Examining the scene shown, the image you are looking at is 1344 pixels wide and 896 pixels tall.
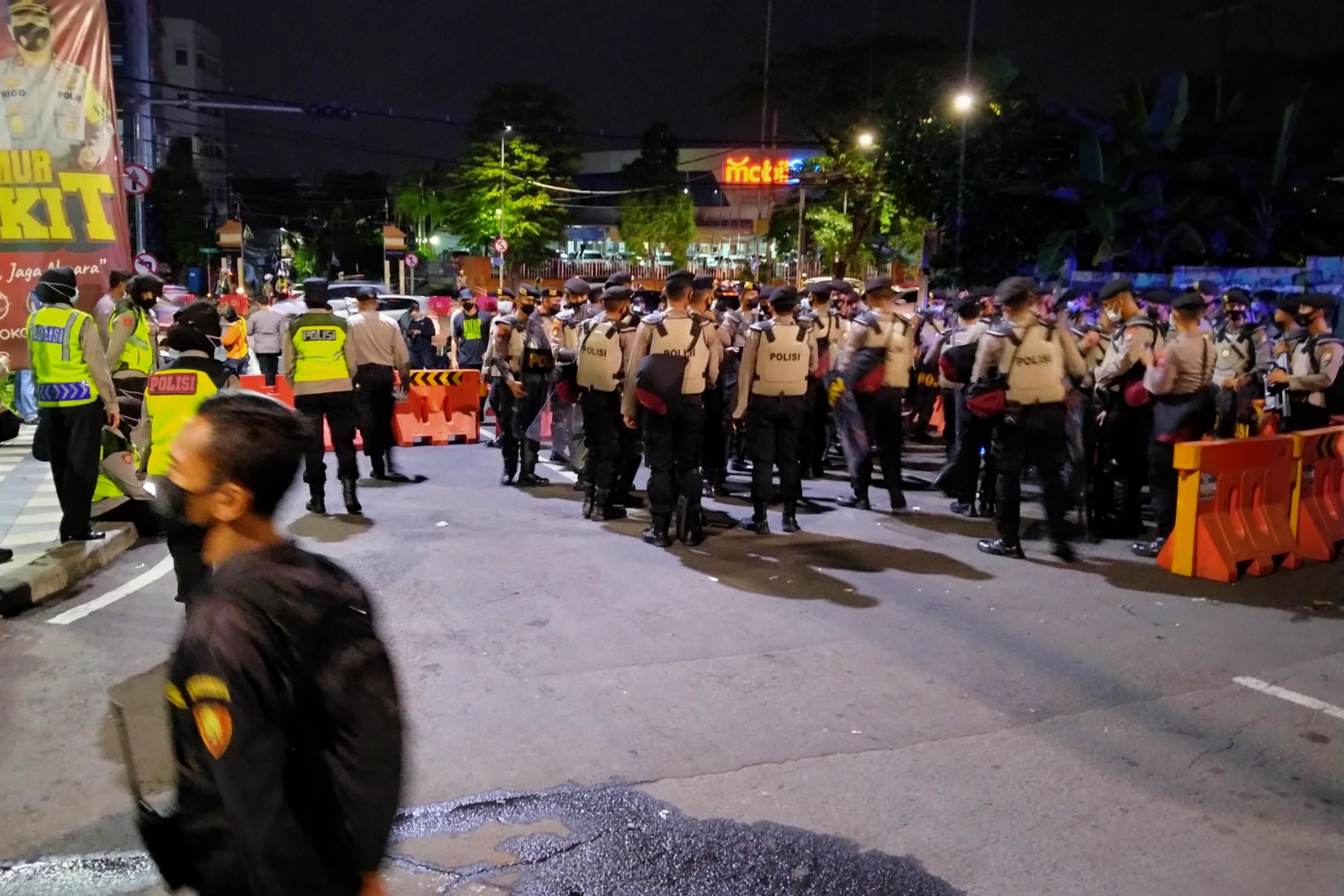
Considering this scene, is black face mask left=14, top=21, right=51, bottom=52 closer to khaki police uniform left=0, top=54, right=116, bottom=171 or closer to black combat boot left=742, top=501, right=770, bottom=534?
khaki police uniform left=0, top=54, right=116, bottom=171

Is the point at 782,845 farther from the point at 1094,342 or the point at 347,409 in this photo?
the point at 1094,342

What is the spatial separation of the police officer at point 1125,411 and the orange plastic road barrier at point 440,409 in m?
7.84

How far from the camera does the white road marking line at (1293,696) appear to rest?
5.48 metres

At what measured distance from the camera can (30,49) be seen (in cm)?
1099

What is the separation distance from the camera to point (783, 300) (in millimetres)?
8805

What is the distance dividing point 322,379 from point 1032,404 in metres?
5.77

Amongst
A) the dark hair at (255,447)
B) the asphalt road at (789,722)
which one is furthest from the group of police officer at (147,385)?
the dark hair at (255,447)

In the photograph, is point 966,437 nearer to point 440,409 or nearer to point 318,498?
point 318,498

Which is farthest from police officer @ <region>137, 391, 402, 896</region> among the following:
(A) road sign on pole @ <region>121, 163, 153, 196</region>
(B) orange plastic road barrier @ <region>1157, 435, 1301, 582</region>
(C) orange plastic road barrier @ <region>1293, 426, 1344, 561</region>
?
(A) road sign on pole @ <region>121, 163, 153, 196</region>

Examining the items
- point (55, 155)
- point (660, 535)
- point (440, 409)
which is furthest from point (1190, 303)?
point (55, 155)

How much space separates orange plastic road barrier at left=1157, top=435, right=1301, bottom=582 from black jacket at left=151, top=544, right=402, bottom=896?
698cm

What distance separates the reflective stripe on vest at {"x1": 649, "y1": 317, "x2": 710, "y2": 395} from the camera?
8445mm

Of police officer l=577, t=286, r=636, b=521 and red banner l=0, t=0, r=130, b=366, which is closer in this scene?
police officer l=577, t=286, r=636, b=521

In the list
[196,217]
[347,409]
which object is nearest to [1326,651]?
[347,409]
